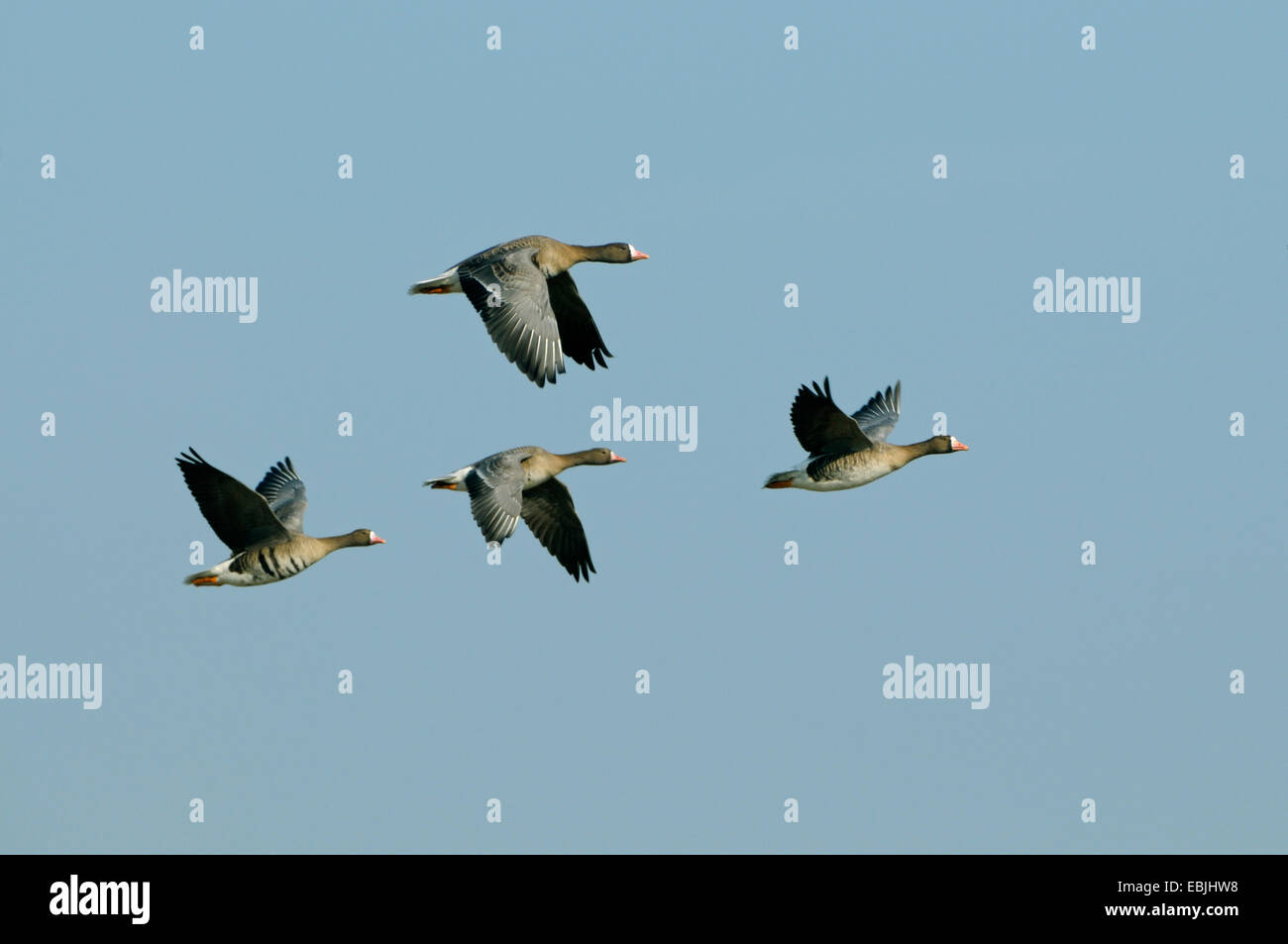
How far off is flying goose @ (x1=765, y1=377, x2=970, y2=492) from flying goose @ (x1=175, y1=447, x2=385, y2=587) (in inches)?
297

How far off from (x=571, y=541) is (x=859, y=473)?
16.2ft

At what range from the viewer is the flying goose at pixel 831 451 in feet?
108

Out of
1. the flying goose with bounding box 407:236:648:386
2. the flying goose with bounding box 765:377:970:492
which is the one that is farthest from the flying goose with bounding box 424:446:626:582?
the flying goose with bounding box 765:377:970:492

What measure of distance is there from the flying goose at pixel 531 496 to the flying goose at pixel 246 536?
2.29m

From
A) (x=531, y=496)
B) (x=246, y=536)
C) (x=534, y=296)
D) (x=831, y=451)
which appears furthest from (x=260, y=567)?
(x=831, y=451)

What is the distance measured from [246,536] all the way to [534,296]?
5.90 metres

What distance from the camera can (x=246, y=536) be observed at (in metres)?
31.5

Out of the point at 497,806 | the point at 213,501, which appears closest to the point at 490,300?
the point at 213,501

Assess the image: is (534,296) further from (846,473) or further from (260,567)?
(846,473)

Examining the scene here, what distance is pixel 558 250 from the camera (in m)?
32.6

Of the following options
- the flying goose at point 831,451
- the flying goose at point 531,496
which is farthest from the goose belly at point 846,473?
the flying goose at point 531,496

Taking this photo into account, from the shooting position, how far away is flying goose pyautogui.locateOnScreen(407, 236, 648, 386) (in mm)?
29188

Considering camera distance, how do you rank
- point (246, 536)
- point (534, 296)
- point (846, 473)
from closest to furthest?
point (534, 296) → point (246, 536) → point (846, 473)
